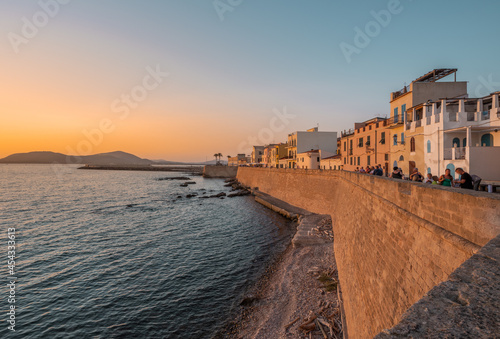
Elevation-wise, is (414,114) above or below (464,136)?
above

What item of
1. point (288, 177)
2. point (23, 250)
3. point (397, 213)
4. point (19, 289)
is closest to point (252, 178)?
point (288, 177)

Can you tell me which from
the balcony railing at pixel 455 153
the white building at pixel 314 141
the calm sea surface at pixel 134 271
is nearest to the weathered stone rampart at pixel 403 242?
the calm sea surface at pixel 134 271

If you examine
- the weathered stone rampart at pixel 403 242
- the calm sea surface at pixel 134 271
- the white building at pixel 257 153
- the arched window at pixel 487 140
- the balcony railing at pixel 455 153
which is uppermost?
the white building at pixel 257 153

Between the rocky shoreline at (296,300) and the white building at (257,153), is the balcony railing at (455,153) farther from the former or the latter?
the white building at (257,153)

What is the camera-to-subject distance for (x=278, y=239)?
22.1 m

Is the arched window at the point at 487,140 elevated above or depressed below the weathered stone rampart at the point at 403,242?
above

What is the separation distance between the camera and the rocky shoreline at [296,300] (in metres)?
10.2

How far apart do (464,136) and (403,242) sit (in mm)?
15530

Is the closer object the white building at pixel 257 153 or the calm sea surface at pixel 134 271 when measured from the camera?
the calm sea surface at pixel 134 271

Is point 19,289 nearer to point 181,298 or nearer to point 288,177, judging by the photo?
point 181,298

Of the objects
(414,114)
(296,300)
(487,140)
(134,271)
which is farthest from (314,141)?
(296,300)

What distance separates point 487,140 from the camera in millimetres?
16250

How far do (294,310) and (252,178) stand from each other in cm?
4959

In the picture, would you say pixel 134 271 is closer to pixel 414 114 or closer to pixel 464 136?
pixel 464 136
